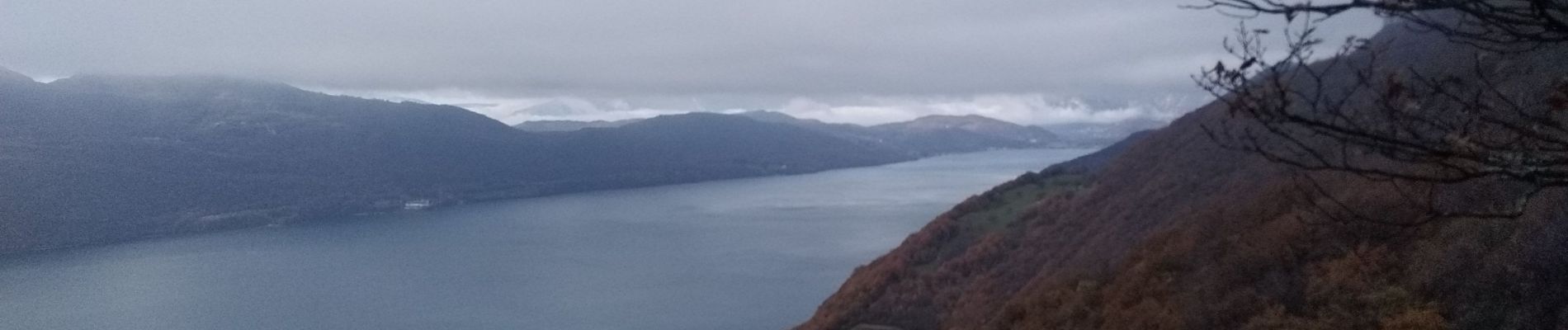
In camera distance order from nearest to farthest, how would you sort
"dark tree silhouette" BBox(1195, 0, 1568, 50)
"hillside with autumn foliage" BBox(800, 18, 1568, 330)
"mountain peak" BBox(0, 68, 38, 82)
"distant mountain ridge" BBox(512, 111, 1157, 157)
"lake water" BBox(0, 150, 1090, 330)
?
"dark tree silhouette" BBox(1195, 0, 1568, 50) < "hillside with autumn foliage" BBox(800, 18, 1568, 330) < "lake water" BBox(0, 150, 1090, 330) < "mountain peak" BBox(0, 68, 38, 82) < "distant mountain ridge" BBox(512, 111, 1157, 157)

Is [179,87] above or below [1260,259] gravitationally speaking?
above

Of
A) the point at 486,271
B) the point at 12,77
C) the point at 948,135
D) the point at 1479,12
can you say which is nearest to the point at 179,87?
the point at 12,77

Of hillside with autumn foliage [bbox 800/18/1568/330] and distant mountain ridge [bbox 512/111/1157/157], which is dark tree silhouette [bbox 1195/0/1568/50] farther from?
distant mountain ridge [bbox 512/111/1157/157]

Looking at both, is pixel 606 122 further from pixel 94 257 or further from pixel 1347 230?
pixel 1347 230

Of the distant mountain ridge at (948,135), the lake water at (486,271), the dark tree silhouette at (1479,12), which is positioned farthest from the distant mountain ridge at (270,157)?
the dark tree silhouette at (1479,12)

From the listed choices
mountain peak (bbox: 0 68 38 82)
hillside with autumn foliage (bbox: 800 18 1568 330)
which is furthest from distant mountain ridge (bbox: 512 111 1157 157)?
hillside with autumn foliage (bbox: 800 18 1568 330)

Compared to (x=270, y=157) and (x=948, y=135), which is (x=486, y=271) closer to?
(x=270, y=157)
